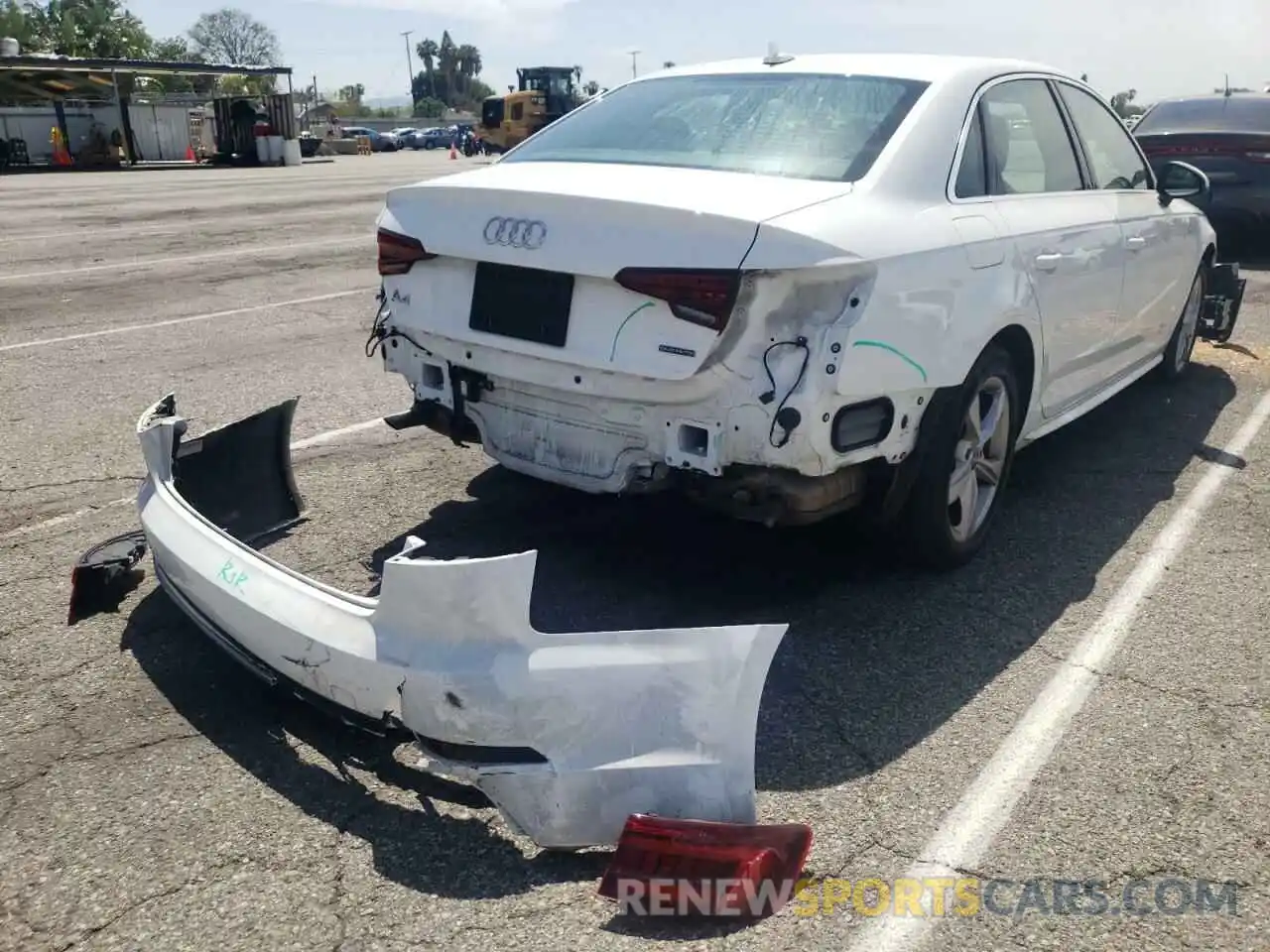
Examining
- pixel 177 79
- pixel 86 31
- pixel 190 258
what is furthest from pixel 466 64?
pixel 190 258

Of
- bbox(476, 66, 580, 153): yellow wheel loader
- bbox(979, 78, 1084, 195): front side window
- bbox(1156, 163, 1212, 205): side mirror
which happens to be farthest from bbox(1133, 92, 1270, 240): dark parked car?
bbox(476, 66, 580, 153): yellow wheel loader

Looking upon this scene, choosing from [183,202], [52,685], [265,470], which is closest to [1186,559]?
[265,470]

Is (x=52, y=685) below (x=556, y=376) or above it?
below

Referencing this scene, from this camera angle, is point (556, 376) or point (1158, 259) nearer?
point (556, 376)

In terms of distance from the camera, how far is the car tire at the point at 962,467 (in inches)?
152

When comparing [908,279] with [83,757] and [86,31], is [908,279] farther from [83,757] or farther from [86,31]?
[86,31]

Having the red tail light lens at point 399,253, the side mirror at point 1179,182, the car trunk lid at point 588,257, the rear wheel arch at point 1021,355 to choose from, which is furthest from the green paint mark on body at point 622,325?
the side mirror at point 1179,182

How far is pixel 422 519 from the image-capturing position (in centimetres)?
469

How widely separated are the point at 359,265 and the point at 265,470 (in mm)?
8177

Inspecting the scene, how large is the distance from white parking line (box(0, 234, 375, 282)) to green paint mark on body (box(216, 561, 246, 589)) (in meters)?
9.13

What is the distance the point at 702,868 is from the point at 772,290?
156 cm

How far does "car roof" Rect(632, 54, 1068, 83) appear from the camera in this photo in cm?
428

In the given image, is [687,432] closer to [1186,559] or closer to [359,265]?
[1186,559]

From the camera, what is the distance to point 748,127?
4090 millimetres
